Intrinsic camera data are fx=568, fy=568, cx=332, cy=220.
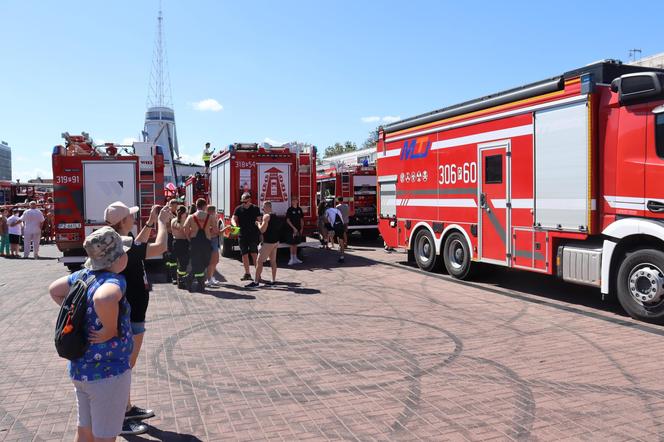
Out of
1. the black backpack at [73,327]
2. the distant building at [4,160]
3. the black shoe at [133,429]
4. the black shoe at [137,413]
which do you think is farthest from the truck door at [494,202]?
the distant building at [4,160]

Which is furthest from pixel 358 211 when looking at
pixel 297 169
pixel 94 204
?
pixel 94 204

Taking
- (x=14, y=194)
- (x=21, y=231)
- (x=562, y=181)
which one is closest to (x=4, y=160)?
(x=14, y=194)

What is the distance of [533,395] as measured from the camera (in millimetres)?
4930

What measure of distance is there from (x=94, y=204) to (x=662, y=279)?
11257 mm

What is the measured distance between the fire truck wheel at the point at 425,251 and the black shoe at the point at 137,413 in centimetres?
850

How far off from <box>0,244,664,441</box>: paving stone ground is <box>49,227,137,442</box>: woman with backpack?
4.06 feet

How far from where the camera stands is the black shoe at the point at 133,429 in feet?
13.9

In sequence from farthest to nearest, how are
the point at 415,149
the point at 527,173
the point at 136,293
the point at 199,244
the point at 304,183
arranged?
the point at 304,183
the point at 415,149
the point at 199,244
the point at 527,173
the point at 136,293

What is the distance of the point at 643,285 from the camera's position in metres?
7.50

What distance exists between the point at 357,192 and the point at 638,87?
546 inches

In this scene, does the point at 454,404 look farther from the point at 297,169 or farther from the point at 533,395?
the point at 297,169

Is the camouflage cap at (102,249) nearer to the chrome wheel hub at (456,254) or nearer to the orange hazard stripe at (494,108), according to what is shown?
the orange hazard stripe at (494,108)

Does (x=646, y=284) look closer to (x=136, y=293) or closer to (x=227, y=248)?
(x=136, y=293)

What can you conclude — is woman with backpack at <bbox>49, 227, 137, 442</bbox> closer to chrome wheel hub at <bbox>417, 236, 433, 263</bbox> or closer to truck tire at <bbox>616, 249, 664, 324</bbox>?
truck tire at <bbox>616, 249, 664, 324</bbox>
